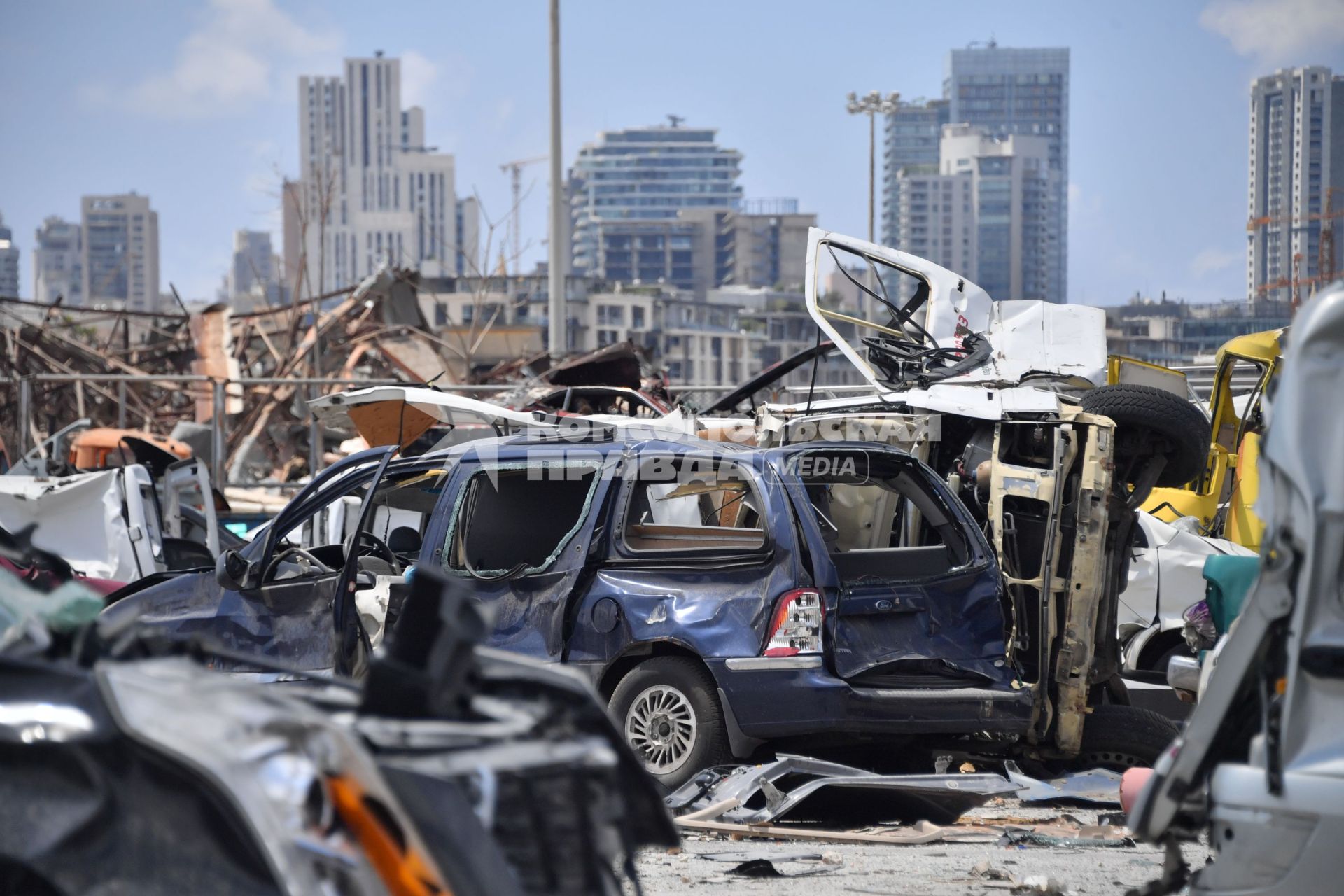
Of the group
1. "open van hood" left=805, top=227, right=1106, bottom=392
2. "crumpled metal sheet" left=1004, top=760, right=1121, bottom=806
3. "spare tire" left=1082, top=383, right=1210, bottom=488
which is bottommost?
"crumpled metal sheet" left=1004, top=760, right=1121, bottom=806

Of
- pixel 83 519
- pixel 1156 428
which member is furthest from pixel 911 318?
pixel 83 519

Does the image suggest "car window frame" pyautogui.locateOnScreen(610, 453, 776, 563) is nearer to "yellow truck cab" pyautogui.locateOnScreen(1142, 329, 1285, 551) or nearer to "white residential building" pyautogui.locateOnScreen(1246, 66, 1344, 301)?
"yellow truck cab" pyautogui.locateOnScreen(1142, 329, 1285, 551)

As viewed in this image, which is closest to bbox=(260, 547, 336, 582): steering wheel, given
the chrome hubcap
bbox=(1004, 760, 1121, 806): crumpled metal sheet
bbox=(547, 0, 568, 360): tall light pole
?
the chrome hubcap

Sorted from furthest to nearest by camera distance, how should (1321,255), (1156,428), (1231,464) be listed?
(1321,255) < (1231,464) < (1156,428)

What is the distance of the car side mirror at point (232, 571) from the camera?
6918mm

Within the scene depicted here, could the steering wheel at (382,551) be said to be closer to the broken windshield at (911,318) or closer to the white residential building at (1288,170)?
the broken windshield at (911,318)

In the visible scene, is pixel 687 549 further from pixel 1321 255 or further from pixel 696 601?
pixel 1321 255

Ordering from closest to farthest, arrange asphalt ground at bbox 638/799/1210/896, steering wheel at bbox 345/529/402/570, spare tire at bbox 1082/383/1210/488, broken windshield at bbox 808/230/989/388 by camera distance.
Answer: asphalt ground at bbox 638/799/1210/896
spare tire at bbox 1082/383/1210/488
steering wheel at bbox 345/529/402/570
broken windshield at bbox 808/230/989/388

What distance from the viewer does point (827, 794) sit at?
6422 mm

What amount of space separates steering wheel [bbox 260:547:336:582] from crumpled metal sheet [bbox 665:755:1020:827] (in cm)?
227

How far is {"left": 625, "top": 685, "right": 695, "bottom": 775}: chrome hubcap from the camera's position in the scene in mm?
6637

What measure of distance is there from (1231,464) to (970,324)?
2.48 metres

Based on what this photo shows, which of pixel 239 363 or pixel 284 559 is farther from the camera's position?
pixel 239 363

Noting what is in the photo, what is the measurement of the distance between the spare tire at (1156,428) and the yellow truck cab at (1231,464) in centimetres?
314
